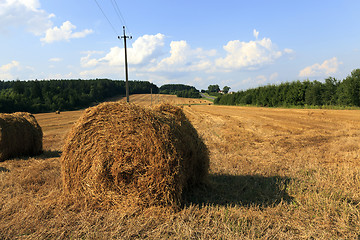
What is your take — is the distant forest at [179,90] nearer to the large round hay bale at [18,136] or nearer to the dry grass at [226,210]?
the large round hay bale at [18,136]

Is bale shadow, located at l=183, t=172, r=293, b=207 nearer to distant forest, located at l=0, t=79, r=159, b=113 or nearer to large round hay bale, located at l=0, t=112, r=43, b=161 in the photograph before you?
large round hay bale, located at l=0, t=112, r=43, b=161

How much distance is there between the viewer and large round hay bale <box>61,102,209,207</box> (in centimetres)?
400

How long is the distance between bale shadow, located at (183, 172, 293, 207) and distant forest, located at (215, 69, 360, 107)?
2730cm

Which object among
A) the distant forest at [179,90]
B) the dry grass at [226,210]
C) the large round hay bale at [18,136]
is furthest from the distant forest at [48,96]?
the dry grass at [226,210]

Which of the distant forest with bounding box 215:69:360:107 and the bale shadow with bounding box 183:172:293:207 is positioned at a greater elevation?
the distant forest with bounding box 215:69:360:107

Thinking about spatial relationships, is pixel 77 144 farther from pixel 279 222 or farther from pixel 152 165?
pixel 279 222

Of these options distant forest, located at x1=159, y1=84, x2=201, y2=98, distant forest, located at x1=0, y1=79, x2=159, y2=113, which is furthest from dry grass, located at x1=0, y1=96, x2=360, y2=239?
distant forest, located at x1=159, y1=84, x2=201, y2=98

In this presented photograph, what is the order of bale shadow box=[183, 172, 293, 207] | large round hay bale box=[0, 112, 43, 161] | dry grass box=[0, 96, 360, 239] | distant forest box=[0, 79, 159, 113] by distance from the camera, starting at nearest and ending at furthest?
dry grass box=[0, 96, 360, 239]
bale shadow box=[183, 172, 293, 207]
large round hay bale box=[0, 112, 43, 161]
distant forest box=[0, 79, 159, 113]

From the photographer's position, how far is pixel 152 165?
4.04m

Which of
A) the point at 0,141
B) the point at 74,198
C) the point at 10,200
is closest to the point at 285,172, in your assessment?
the point at 74,198

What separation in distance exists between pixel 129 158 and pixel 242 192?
2398 millimetres

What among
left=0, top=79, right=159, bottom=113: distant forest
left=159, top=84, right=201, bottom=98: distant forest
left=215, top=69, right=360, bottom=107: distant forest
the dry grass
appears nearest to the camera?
the dry grass

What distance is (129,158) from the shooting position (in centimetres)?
426

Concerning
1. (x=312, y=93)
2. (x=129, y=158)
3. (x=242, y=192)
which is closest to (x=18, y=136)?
(x=129, y=158)
